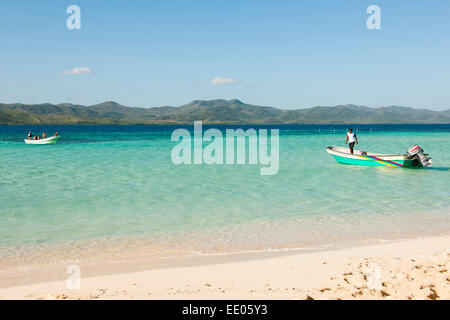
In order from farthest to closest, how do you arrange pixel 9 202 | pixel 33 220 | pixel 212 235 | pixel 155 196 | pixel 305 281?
pixel 155 196 < pixel 9 202 < pixel 33 220 < pixel 212 235 < pixel 305 281

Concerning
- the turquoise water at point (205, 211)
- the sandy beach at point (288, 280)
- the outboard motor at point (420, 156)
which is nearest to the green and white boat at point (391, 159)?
the outboard motor at point (420, 156)

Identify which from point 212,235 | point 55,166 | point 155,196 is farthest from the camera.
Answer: point 55,166

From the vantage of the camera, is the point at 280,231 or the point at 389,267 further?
the point at 280,231

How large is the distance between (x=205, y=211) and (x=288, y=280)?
6.13 metres

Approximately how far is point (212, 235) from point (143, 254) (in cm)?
203

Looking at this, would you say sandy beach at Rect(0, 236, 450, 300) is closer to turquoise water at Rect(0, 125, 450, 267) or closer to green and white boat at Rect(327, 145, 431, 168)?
turquoise water at Rect(0, 125, 450, 267)

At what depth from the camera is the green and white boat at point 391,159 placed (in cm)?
2216

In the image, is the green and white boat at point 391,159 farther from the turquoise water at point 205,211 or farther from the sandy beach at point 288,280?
the sandy beach at point 288,280

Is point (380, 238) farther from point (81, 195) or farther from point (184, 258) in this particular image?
point (81, 195)

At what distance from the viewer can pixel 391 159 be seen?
22.7 metres

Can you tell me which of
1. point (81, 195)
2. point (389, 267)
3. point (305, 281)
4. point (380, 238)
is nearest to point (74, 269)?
point (305, 281)

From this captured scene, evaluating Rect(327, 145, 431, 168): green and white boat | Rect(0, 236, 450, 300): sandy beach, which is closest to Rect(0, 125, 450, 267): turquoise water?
Rect(327, 145, 431, 168): green and white boat

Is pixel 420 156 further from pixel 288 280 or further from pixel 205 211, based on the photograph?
pixel 288 280

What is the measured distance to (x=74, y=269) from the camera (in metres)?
7.18
